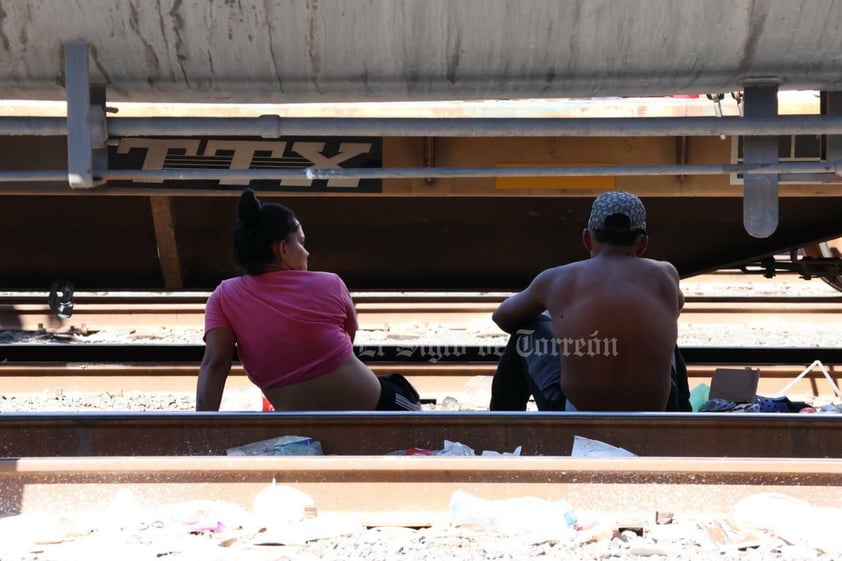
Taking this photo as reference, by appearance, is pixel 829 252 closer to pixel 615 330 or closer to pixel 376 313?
pixel 376 313

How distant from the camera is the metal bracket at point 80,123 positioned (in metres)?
2.63

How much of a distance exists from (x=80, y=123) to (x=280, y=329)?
99 centimetres

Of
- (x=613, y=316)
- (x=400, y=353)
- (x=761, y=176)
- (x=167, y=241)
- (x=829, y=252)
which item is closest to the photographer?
(x=761, y=176)

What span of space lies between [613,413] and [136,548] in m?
1.53

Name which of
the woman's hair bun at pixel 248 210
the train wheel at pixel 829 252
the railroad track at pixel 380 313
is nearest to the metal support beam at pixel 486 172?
the woman's hair bun at pixel 248 210

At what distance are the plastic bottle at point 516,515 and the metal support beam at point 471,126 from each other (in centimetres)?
104

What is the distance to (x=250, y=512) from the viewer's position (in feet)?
8.56

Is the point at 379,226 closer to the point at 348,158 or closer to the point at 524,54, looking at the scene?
the point at 348,158

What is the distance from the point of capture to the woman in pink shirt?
3246mm

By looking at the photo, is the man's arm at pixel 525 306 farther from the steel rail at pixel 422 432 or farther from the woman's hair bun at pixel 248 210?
the woman's hair bun at pixel 248 210

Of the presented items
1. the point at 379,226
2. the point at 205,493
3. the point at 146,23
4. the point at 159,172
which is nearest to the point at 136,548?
the point at 205,493

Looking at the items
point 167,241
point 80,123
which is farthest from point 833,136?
point 167,241

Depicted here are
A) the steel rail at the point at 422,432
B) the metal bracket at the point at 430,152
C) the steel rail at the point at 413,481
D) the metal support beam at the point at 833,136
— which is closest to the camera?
the steel rail at the point at 413,481

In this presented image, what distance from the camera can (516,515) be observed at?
2.50 meters
